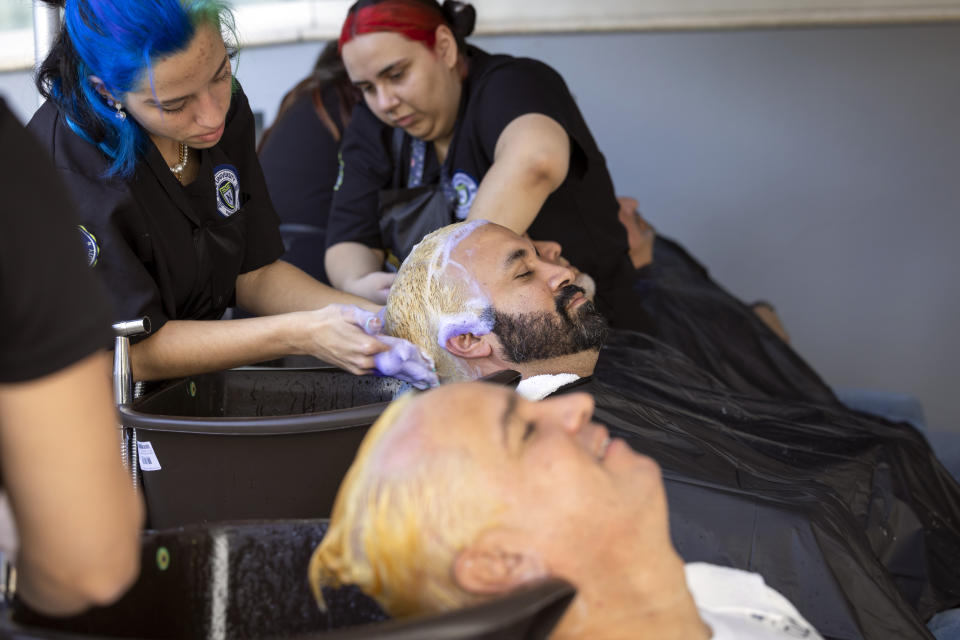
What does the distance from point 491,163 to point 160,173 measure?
78 centimetres

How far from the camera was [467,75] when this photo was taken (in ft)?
7.20

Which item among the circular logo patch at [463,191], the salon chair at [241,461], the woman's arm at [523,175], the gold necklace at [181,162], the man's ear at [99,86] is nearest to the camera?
the salon chair at [241,461]

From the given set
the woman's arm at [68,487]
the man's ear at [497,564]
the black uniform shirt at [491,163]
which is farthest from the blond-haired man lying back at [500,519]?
the black uniform shirt at [491,163]

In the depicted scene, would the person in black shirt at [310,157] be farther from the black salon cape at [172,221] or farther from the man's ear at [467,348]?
the man's ear at [467,348]

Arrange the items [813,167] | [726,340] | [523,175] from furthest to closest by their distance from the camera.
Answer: [813,167] → [726,340] → [523,175]

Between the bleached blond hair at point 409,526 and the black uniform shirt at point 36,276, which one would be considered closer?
the black uniform shirt at point 36,276

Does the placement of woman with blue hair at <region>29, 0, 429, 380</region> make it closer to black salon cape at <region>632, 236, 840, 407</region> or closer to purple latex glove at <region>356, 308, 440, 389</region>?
purple latex glove at <region>356, 308, 440, 389</region>

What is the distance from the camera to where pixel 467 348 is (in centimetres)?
164

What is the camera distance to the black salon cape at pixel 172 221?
4.79 ft

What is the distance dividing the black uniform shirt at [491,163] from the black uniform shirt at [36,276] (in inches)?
56.4

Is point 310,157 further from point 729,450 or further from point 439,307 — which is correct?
point 729,450

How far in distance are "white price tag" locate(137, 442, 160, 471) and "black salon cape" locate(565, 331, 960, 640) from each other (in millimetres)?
727

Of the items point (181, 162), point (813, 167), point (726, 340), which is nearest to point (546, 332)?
point (181, 162)

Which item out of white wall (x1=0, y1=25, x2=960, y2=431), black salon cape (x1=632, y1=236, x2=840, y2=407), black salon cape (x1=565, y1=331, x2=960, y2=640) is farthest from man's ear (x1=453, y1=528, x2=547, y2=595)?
white wall (x1=0, y1=25, x2=960, y2=431)
